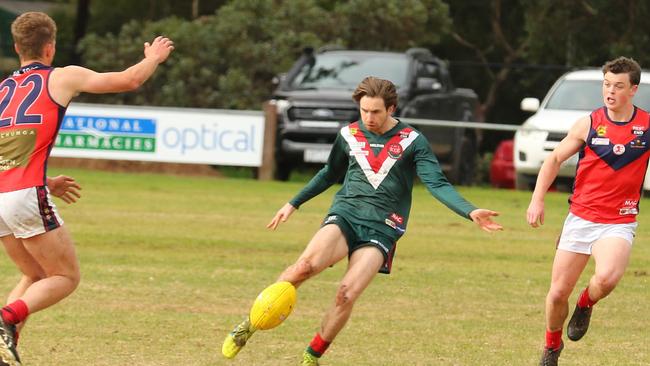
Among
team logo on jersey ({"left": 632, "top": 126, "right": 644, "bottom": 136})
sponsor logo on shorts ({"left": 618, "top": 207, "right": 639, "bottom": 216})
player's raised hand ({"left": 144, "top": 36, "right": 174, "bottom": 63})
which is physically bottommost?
sponsor logo on shorts ({"left": 618, "top": 207, "right": 639, "bottom": 216})

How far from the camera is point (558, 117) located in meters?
21.0

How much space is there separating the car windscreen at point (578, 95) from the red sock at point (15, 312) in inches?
570

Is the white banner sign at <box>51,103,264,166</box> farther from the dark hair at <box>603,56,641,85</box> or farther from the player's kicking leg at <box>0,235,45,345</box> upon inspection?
the player's kicking leg at <box>0,235,45,345</box>

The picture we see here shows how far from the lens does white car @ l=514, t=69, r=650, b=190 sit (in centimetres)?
2069

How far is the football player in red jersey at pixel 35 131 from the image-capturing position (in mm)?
7707

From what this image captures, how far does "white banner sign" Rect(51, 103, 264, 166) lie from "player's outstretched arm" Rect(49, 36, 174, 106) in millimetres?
14326

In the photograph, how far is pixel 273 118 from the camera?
72.7ft

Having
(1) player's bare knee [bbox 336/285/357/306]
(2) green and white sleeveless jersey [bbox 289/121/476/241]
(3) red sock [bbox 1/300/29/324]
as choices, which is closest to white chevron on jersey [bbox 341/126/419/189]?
(2) green and white sleeveless jersey [bbox 289/121/476/241]

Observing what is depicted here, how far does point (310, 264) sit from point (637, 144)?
2.09 meters

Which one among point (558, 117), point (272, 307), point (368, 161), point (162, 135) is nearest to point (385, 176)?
point (368, 161)

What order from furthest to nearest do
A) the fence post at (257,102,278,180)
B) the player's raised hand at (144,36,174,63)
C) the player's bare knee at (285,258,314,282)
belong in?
the fence post at (257,102,278,180), the player's bare knee at (285,258,314,282), the player's raised hand at (144,36,174,63)

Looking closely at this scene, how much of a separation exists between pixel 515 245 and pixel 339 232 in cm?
818

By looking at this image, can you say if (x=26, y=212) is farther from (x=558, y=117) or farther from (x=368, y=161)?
(x=558, y=117)

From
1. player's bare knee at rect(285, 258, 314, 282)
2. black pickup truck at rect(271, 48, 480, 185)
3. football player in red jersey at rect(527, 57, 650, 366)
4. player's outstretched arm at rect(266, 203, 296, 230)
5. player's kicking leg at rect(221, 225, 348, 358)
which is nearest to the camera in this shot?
player's kicking leg at rect(221, 225, 348, 358)
